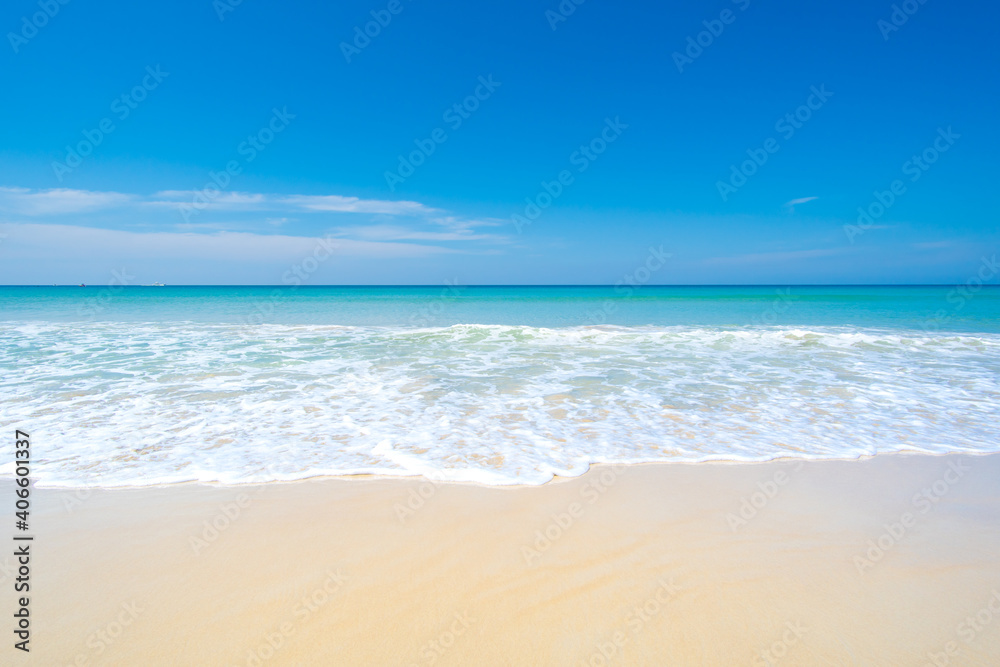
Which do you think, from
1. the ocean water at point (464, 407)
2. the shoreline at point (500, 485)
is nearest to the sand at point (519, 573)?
the shoreline at point (500, 485)

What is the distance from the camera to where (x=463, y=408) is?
7.00 metres

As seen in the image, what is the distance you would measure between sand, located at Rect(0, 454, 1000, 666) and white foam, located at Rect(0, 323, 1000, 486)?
0.66 metres

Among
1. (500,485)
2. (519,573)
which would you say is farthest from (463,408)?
(519,573)

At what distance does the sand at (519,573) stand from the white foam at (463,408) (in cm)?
66

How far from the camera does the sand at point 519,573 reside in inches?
97.6

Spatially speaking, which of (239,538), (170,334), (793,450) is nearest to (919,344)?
(793,450)

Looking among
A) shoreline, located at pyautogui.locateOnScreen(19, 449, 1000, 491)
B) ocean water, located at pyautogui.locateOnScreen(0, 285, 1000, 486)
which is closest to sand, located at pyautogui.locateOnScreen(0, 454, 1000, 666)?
shoreline, located at pyautogui.locateOnScreen(19, 449, 1000, 491)

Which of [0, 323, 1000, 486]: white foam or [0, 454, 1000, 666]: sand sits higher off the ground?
[0, 323, 1000, 486]: white foam

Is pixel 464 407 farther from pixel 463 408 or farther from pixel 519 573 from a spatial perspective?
pixel 519 573

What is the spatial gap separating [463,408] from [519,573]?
3.99m

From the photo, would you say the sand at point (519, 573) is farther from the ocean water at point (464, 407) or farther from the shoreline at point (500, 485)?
the ocean water at point (464, 407)

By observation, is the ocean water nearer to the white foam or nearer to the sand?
the white foam

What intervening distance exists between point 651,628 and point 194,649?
7.81 ft

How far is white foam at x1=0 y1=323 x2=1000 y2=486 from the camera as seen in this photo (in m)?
5.00
